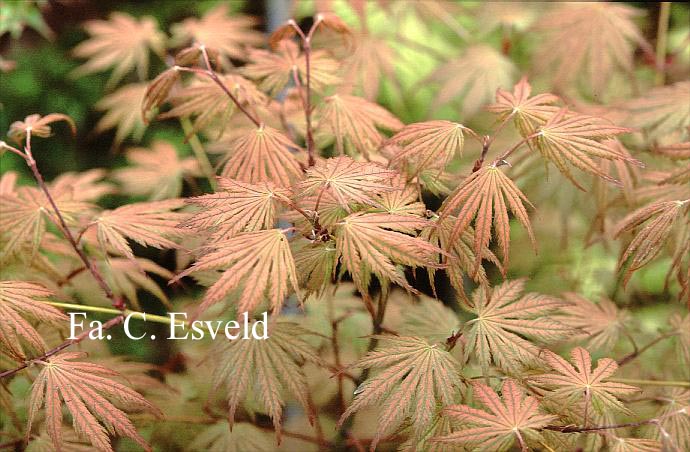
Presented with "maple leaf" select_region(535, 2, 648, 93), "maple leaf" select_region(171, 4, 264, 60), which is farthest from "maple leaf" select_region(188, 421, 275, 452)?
"maple leaf" select_region(535, 2, 648, 93)

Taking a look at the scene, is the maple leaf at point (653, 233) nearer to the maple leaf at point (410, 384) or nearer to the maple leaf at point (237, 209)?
the maple leaf at point (410, 384)

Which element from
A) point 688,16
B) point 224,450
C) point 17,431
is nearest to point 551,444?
point 224,450

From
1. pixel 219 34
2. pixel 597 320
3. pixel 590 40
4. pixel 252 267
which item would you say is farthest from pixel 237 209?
pixel 590 40

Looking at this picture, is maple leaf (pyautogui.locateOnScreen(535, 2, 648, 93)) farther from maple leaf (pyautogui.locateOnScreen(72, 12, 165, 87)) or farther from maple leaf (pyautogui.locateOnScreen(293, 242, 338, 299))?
maple leaf (pyautogui.locateOnScreen(72, 12, 165, 87))

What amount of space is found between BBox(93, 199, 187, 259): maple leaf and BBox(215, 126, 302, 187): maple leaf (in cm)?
12

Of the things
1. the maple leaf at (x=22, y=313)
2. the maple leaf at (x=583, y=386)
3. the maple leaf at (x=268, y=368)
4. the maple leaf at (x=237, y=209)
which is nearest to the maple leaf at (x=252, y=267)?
the maple leaf at (x=237, y=209)

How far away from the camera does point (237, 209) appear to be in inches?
38.5

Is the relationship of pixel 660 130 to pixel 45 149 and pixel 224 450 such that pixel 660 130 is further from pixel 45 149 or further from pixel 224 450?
pixel 45 149

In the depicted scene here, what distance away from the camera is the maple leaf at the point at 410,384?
3.13 ft

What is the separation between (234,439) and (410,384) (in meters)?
0.48

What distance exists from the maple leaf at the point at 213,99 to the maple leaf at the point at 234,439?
58 centimetres

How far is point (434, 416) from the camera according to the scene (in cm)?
101

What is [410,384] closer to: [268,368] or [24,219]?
[268,368]

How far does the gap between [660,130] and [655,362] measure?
1.55ft
